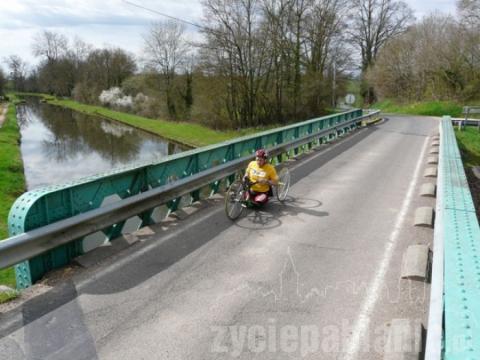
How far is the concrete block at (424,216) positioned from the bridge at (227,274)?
0.04 m

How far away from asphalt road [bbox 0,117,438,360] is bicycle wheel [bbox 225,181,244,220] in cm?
25

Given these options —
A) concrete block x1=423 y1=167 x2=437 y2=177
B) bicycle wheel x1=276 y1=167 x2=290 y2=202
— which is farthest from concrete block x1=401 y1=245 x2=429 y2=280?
concrete block x1=423 y1=167 x2=437 y2=177

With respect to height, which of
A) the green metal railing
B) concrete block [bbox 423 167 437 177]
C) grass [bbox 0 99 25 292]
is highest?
the green metal railing

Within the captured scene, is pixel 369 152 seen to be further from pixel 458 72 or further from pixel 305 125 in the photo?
pixel 458 72

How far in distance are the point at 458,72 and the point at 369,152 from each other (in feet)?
113

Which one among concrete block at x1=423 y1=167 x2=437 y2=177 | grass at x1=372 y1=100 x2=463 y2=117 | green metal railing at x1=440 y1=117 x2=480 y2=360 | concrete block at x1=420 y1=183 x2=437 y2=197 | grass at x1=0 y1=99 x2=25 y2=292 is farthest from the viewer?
grass at x1=372 y1=100 x2=463 y2=117

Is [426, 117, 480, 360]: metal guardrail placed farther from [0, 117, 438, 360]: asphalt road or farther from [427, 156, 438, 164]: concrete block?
[427, 156, 438, 164]: concrete block

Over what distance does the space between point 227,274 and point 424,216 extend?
411 centimetres

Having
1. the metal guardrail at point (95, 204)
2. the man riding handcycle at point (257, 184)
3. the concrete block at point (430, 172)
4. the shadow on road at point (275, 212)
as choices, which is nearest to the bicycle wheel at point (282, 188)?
the shadow on road at point (275, 212)

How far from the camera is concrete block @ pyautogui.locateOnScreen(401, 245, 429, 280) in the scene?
5.31 meters

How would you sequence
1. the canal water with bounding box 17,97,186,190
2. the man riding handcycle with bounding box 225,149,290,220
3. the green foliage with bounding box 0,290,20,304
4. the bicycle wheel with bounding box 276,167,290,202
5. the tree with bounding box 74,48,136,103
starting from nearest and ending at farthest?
the green foliage with bounding box 0,290,20,304 → the man riding handcycle with bounding box 225,149,290,220 → the bicycle wheel with bounding box 276,167,290,202 → the canal water with bounding box 17,97,186,190 → the tree with bounding box 74,48,136,103

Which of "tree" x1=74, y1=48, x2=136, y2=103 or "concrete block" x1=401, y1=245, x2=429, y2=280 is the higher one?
"tree" x1=74, y1=48, x2=136, y2=103

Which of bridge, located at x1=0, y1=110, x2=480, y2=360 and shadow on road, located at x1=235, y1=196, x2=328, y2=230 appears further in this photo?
shadow on road, located at x1=235, y1=196, x2=328, y2=230

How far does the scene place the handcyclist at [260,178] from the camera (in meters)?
8.02
